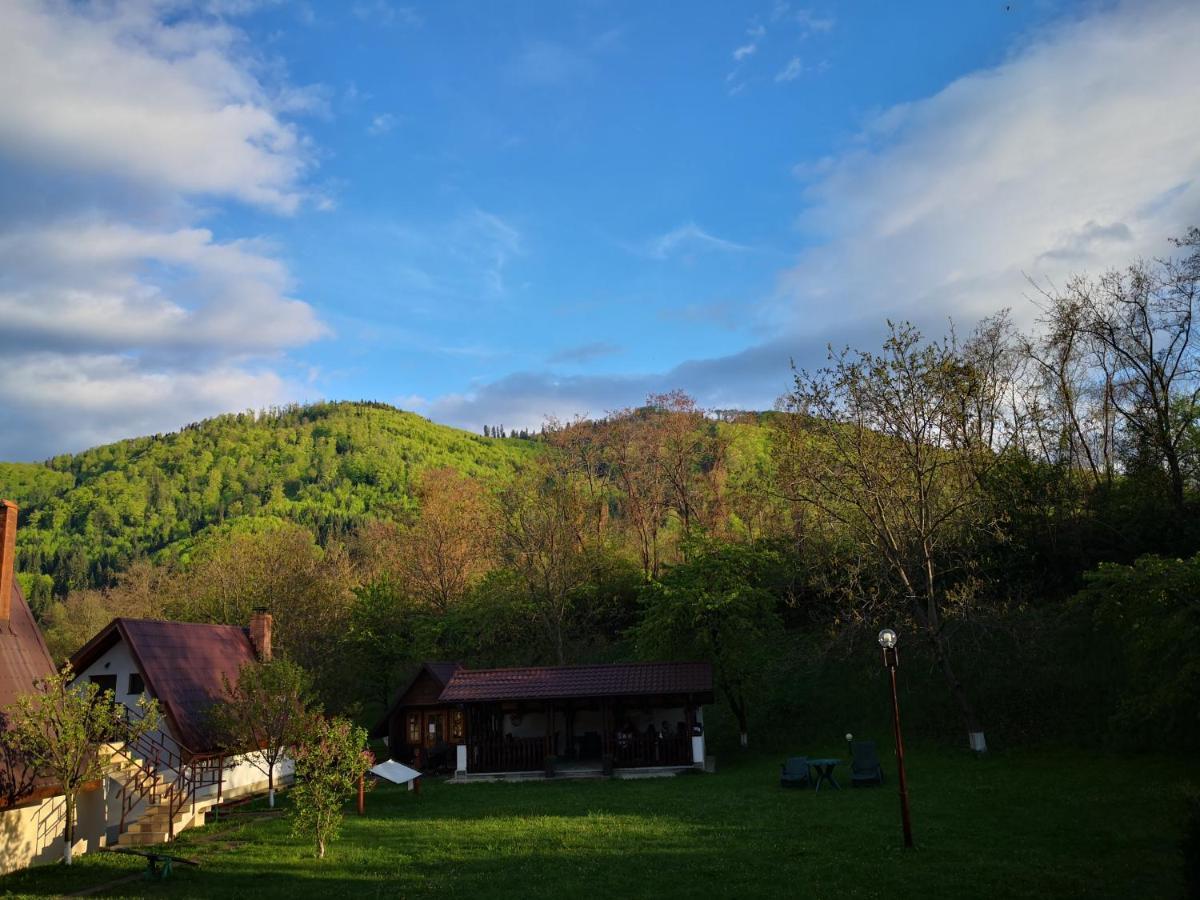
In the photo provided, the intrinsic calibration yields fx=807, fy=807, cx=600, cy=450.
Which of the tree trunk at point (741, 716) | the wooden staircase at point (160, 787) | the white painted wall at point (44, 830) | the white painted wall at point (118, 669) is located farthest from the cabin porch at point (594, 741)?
the white painted wall at point (44, 830)

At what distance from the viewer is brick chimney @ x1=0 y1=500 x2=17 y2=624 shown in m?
18.6

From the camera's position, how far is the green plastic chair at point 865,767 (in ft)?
68.1

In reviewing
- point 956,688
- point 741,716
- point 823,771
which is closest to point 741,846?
point 823,771

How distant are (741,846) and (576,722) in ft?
57.6

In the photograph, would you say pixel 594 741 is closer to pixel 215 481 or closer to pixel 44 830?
pixel 44 830

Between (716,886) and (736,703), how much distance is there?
18076 millimetres

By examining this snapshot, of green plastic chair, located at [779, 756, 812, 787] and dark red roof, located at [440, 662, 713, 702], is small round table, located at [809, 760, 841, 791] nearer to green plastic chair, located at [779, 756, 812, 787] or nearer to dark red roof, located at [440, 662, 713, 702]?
green plastic chair, located at [779, 756, 812, 787]

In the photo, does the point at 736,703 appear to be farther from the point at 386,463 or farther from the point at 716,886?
the point at 386,463

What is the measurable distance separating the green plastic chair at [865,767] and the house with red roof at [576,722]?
5663mm

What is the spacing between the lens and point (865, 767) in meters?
21.0

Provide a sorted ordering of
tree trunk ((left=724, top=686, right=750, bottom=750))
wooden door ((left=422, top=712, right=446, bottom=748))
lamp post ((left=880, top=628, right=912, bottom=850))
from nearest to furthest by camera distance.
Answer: lamp post ((left=880, top=628, right=912, bottom=850))
tree trunk ((left=724, top=686, right=750, bottom=750))
wooden door ((left=422, top=712, right=446, bottom=748))

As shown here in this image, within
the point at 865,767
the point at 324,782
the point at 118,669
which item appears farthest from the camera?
the point at 118,669

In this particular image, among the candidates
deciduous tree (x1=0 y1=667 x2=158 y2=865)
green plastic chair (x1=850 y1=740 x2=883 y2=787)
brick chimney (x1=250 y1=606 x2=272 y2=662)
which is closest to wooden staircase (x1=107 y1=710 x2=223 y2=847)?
deciduous tree (x1=0 y1=667 x2=158 y2=865)

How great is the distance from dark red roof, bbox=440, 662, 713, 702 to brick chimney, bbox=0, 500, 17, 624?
13354 mm
